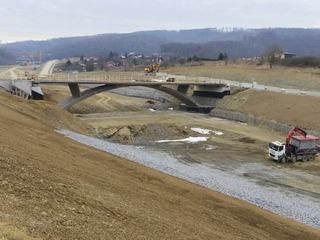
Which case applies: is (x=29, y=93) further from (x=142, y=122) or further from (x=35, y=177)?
(x=35, y=177)

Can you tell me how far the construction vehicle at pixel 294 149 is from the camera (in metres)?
35.2

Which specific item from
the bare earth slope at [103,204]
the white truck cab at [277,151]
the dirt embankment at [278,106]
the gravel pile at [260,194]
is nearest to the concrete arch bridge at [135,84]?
the dirt embankment at [278,106]

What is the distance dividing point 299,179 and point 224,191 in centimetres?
1116

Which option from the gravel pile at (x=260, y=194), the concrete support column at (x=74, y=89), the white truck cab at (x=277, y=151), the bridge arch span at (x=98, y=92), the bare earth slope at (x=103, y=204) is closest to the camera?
the bare earth slope at (x=103, y=204)

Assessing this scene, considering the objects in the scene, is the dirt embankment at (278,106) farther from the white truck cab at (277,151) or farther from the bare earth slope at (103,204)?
the bare earth slope at (103,204)

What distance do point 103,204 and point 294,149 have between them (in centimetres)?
2665

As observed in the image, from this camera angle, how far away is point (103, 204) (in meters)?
12.5

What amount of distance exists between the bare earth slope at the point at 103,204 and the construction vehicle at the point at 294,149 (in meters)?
17.1

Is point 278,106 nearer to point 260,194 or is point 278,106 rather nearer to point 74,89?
point 74,89

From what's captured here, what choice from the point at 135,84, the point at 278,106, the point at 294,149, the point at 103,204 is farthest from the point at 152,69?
the point at 103,204

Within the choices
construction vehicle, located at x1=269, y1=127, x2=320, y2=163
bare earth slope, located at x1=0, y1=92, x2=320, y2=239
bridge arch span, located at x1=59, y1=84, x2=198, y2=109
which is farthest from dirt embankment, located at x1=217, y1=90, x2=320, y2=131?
bare earth slope, located at x1=0, y1=92, x2=320, y2=239

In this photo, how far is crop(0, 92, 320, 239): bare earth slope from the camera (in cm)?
1002

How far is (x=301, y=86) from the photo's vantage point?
68.9m

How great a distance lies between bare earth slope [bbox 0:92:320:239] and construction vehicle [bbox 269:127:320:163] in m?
17.1
